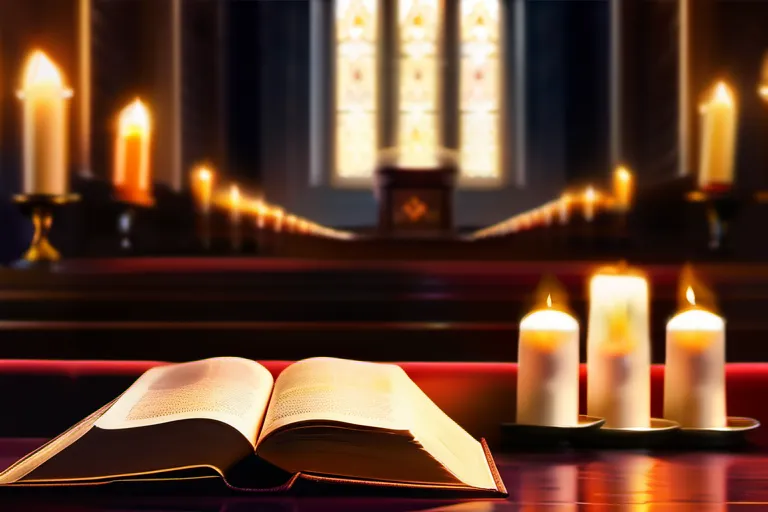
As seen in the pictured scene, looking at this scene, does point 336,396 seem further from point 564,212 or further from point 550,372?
point 564,212

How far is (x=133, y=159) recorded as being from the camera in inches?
54.8

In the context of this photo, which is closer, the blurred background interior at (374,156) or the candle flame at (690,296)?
the candle flame at (690,296)

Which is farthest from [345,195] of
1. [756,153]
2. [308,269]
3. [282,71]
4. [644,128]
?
[308,269]

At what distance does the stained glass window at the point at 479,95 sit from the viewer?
7.62 metres

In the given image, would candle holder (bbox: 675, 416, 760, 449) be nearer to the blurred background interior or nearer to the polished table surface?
the polished table surface

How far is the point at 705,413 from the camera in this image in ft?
2.64

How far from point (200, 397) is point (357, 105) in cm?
707

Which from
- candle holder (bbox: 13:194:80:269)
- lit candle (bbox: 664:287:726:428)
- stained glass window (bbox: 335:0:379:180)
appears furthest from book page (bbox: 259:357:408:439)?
stained glass window (bbox: 335:0:379:180)

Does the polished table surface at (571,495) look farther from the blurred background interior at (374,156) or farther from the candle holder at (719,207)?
the candle holder at (719,207)

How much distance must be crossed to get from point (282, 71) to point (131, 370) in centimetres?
684

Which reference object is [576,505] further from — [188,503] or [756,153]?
[756,153]

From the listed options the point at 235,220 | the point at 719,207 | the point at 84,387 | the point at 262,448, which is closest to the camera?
the point at 262,448

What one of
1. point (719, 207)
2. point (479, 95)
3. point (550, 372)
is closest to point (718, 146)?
point (719, 207)

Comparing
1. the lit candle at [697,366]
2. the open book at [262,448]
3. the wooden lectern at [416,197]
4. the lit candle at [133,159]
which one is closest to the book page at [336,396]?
the open book at [262,448]
